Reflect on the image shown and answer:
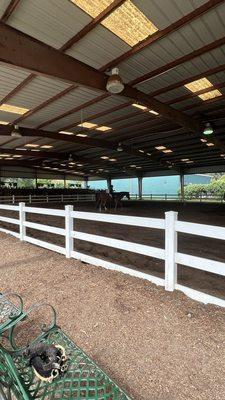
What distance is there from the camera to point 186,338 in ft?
6.98

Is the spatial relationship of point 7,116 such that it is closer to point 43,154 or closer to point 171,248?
point 43,154

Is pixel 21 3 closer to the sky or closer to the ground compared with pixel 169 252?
closer to the sky

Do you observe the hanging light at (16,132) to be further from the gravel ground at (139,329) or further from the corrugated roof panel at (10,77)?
the gravel ground at (139,329)

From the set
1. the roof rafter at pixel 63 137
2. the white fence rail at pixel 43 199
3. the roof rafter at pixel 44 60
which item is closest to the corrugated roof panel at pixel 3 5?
the roof rafter at pixel 44 60

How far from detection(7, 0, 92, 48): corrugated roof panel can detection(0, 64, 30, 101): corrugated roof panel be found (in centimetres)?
183

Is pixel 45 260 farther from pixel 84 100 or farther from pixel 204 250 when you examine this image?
pixel 84 100

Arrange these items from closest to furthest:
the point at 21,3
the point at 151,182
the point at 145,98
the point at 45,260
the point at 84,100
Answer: the point at 21,3, the point at 45,260, the point at 145,98, the point at 84,100, the point at 151,182

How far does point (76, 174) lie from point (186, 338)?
35862 millimetres

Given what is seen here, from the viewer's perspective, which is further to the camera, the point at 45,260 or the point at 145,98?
the point at 145,98

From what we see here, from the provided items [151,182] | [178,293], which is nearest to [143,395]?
[178,293]

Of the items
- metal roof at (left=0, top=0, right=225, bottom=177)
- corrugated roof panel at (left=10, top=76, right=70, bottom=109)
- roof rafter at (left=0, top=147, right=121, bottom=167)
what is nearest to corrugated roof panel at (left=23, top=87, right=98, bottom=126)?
metal roof at (left=0, top=0, right=225, bottom=177)

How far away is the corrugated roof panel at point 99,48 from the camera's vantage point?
497cm

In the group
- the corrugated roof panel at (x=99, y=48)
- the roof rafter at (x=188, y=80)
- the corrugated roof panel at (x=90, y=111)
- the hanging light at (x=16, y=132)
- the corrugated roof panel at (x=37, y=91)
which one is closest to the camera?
the corrugated roof panel at (x=99, y=48)

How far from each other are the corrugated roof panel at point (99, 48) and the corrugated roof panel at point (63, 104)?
198cm
